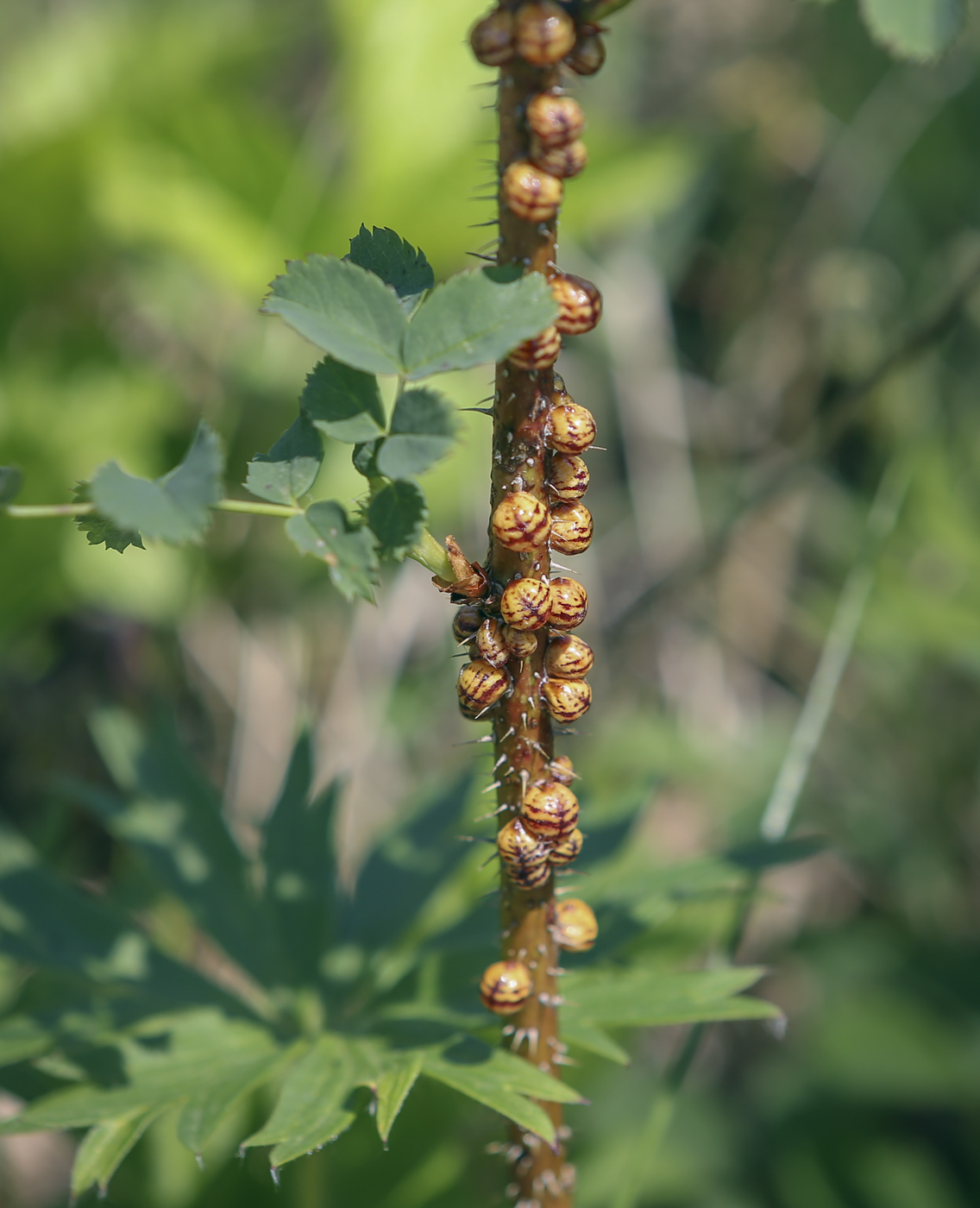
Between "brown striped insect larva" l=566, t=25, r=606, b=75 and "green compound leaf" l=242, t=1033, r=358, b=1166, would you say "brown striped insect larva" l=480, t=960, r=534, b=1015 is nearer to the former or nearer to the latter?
"green compound leaf" l=242, t=1033, r=358, b=1166

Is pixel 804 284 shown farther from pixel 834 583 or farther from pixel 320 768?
pixel 320 768

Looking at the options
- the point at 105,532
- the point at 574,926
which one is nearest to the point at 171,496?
the point at 105,532

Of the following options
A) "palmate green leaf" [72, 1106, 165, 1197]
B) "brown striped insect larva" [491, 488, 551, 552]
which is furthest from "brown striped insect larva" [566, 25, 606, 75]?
"palmate green leaf" [72, 1106, 165, 1197]

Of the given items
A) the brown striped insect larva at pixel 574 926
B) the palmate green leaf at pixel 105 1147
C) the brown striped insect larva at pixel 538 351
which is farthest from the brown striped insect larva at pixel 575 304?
the palmate green leaf at pixel 105 1147

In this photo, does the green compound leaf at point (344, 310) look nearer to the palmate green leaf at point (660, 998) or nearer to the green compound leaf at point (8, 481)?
the green compound leaf at point (8, 481)

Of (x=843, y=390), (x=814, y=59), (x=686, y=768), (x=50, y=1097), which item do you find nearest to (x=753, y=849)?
(x=50, y=1097)

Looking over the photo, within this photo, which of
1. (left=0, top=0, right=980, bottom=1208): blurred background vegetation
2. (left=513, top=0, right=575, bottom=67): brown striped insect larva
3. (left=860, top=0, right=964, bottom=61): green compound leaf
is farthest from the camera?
(left=0, top=0, right=980, bottom=1208): blurred background vegetation
